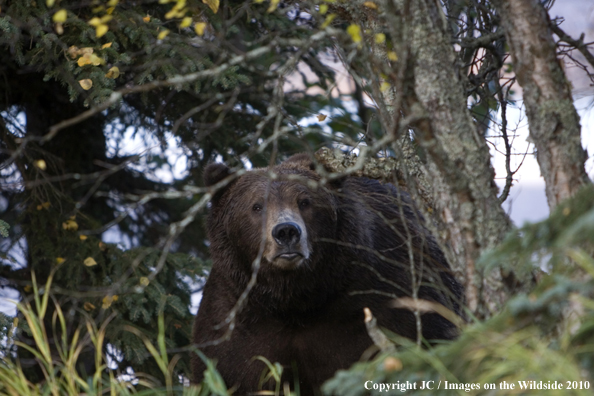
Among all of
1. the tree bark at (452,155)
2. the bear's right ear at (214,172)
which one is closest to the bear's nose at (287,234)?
the bear's right ear at (214,172)

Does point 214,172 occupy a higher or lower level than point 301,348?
higher

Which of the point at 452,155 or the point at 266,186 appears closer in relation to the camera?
the point at 452,155

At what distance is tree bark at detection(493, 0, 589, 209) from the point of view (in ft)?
9.93

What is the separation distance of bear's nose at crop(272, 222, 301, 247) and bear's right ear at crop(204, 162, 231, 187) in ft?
3.15

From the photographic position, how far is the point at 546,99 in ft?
10.2

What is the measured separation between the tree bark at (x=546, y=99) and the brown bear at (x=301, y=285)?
165cm

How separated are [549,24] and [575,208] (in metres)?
1.02

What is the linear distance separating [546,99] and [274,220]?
2.18 metres

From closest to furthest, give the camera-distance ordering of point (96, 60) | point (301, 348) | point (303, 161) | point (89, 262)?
point (301, 348) < point (96, 60) < point (303, 161) < point (89, 262)

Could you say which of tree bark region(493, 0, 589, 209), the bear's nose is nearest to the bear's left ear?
the bear's nose

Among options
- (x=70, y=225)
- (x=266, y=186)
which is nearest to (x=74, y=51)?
(x=266, y=186)

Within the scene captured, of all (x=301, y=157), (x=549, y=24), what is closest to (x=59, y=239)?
(x=301, y=157)

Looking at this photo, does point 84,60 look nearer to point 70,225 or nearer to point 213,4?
point 213,4

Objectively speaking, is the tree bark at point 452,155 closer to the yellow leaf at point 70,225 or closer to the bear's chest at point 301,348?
the bear's chest at point 301,348
